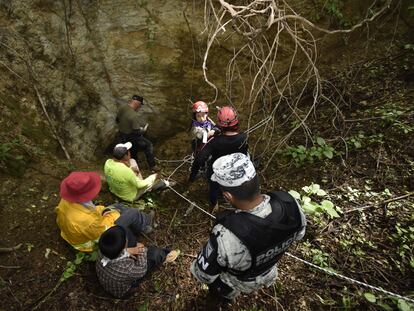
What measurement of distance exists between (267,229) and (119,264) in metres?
1.67

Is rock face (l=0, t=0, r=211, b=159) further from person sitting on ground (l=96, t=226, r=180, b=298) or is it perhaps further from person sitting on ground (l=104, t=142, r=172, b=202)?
person sitting on ground (l=96, t=226, r=180, b=298)

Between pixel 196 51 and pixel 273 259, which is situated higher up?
pixel 196 51

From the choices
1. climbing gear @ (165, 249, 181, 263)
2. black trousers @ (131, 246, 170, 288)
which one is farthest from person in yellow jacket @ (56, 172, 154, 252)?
climbing gear @ (165, 249, 181, 263)

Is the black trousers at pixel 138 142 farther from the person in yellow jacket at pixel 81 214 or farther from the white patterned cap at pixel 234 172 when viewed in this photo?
the white patterned cap at pixel 234 172

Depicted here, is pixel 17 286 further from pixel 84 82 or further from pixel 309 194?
pixel 84 82

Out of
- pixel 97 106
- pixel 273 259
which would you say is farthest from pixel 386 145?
pixel 97 106

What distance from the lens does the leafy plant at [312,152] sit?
174 inches

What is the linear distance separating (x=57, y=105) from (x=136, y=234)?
3619 millimetres

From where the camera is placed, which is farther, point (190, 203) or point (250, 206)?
point (190, 203)

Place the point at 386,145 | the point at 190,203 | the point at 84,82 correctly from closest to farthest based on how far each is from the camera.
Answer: the point at 386,145, the point at 190,203, the point at 84,82

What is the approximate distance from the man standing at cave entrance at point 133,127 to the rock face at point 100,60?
46.1 inches

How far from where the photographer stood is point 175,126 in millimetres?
7289

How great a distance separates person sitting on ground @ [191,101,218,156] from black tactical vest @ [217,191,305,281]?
2720mm

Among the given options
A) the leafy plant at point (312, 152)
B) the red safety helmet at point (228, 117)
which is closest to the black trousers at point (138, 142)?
the red safety helmet at point (228, 117)
